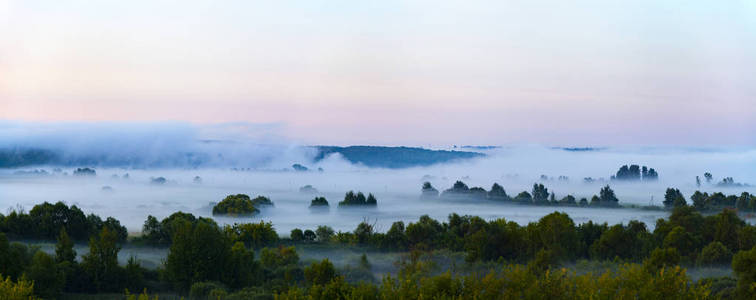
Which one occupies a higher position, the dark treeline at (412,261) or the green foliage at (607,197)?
the green foliage at (607,197)

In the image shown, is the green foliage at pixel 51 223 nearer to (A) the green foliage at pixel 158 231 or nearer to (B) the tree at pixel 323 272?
(A) the green foliage at pixel 158 231

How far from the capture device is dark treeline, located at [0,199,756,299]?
15.3 m

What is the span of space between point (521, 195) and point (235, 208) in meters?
45.9

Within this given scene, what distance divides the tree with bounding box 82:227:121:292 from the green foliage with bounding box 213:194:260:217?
113 ft

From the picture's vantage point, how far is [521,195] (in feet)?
304

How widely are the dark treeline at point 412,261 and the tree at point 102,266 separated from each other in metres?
0.04

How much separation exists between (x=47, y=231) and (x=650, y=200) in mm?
74554

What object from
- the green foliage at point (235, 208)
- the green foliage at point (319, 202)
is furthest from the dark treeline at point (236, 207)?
the green foliage at point (319, 202)

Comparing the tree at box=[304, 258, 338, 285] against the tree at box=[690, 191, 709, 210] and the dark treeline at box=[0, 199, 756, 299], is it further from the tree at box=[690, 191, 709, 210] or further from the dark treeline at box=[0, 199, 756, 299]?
the tree at box=[690, 191, 709, 210]

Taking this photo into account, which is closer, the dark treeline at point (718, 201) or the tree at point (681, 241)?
the tree at point (681, 241)

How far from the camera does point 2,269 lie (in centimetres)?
2320

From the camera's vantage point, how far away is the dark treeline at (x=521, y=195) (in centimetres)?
8594

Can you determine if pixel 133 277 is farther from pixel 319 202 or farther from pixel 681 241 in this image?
pixel 319 202

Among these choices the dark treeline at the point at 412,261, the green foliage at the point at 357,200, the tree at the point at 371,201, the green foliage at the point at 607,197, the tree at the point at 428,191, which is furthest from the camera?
the tree at the point at 428,191
